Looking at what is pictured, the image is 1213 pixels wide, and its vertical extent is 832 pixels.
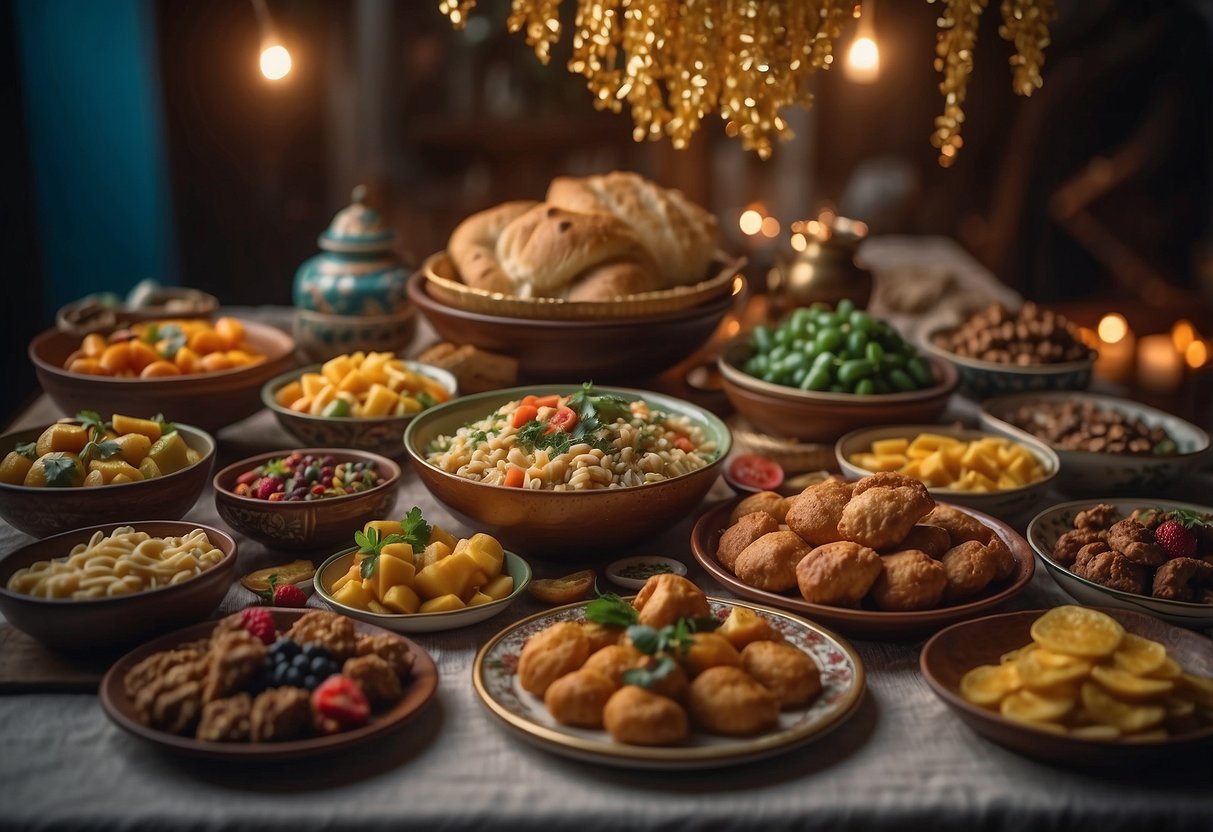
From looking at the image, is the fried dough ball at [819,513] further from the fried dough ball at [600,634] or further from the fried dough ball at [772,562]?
the fried dough ball at [600,634]

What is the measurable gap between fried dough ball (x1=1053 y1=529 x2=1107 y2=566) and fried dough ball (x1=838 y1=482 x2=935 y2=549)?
0.34 m

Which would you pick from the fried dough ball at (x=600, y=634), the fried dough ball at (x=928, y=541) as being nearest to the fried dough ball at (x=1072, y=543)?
the fried dough ball at (x=928, y=541)

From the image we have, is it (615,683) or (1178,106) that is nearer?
(615,683)

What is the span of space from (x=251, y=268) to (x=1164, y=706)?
629 cm

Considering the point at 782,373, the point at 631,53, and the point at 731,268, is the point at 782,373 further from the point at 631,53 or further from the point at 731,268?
the point at 631,53

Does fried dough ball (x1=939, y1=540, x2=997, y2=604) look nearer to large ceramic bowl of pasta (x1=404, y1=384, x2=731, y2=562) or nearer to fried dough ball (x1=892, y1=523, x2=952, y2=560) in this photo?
fried dough ball (x1=892, y1=523, x2=952, y2=560)

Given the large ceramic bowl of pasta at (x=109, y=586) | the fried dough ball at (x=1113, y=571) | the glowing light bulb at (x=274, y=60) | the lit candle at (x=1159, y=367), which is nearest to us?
the large ceramic bowl of pasta at (x=109, y=586)

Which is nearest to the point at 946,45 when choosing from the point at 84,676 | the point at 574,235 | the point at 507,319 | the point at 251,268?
the point at 574,235

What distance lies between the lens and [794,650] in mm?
1884

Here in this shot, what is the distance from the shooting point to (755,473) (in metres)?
2.82

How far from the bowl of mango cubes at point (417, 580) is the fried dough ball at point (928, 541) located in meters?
0.76

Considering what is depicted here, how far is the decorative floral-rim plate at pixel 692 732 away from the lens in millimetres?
1679

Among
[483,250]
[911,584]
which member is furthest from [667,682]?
[483,250]

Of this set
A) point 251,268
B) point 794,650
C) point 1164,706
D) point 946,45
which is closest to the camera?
point 1164,706
